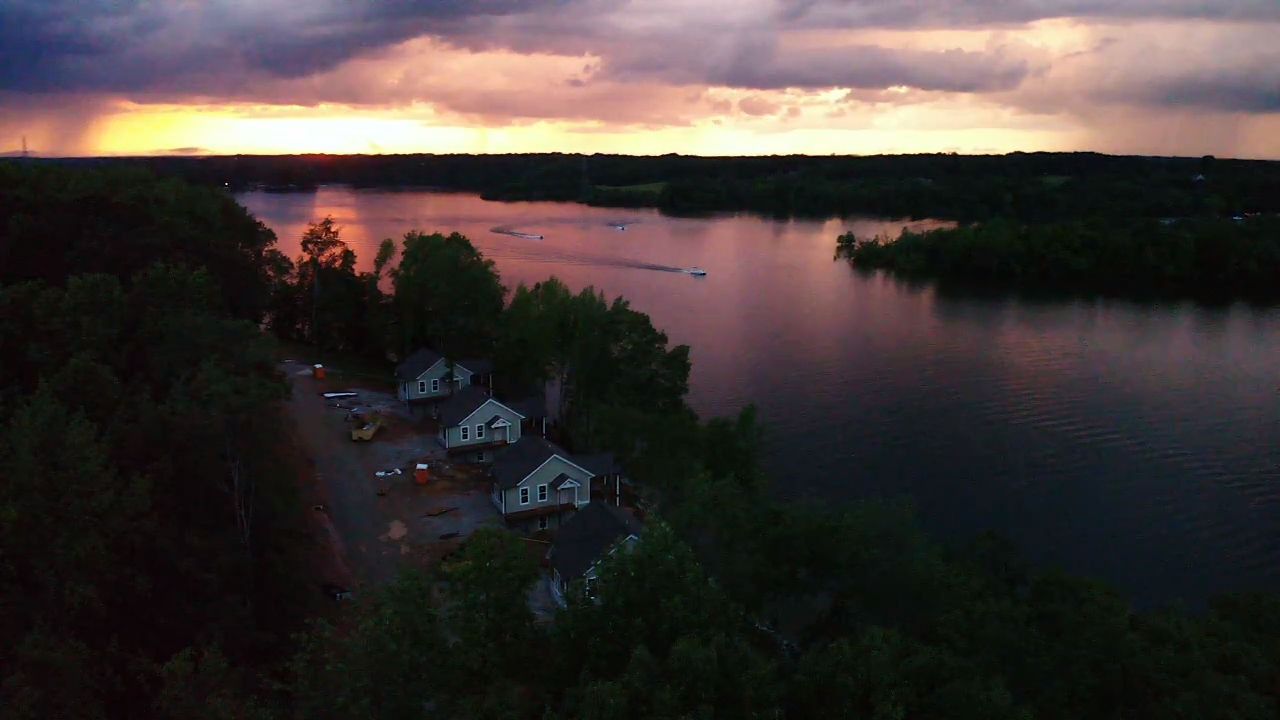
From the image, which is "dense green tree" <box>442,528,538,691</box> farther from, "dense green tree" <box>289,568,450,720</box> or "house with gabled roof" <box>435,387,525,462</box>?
"house with gabled roof" <box>435,387,525,462</box>

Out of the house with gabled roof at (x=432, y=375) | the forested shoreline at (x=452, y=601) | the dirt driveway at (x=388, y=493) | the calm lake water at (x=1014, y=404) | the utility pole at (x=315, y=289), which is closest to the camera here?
the forested shoreline at (x=452, y=601)

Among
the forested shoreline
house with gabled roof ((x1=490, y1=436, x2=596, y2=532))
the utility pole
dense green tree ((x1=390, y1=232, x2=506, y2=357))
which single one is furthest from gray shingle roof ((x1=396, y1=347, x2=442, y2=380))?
the utility pole

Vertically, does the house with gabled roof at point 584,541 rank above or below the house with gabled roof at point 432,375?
below

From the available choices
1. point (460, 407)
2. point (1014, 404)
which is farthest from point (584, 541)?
point (1014, 404)

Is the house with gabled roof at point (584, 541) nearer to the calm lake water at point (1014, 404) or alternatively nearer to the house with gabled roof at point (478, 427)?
the house with gabled roof at point (478, 427)

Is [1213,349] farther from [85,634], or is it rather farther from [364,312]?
[85,634]

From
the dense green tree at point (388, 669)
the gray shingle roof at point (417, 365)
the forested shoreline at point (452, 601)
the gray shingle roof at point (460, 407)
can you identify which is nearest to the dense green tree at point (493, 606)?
the forested shoreline at point (452, 601)
